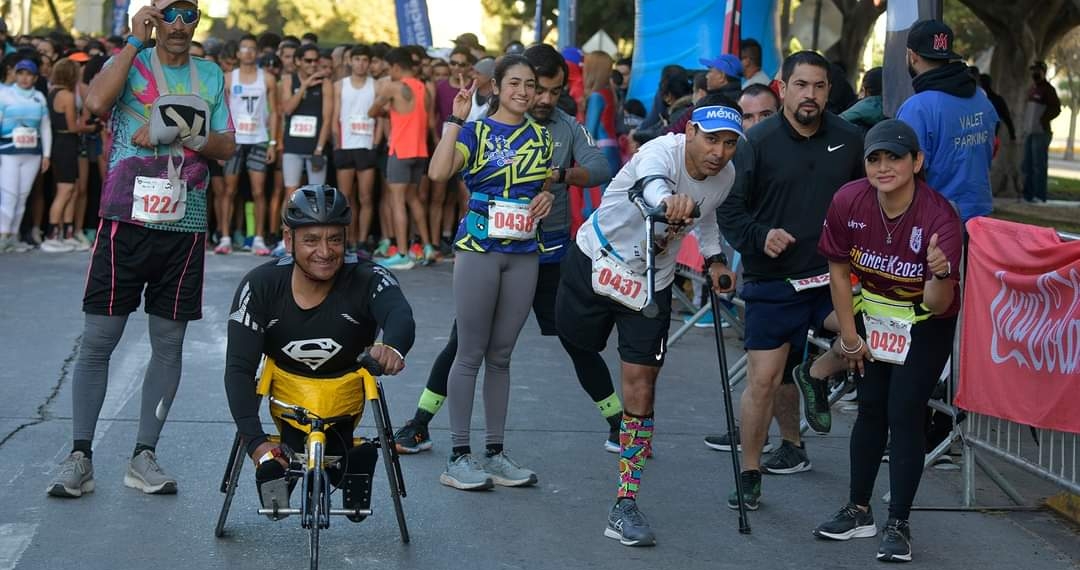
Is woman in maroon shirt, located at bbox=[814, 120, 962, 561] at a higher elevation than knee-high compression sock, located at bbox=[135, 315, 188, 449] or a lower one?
higher

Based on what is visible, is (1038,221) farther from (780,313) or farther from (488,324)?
(488,324)

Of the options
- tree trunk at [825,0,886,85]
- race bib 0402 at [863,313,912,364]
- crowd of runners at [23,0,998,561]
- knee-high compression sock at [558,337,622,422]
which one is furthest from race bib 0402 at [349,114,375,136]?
tree trunk at [825,0,886,85]

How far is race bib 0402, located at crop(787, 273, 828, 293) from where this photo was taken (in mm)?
6914

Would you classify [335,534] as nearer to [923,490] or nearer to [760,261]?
[760,261]

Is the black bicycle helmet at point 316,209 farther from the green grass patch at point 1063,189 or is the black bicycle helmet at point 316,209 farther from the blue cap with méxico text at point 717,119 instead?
the green grass patch at point 1063,189

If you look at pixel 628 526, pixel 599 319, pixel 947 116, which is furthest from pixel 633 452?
pixel 947 116

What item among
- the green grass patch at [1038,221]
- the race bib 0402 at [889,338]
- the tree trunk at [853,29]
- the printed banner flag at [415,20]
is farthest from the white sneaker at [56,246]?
the tree trunk at [853,29]

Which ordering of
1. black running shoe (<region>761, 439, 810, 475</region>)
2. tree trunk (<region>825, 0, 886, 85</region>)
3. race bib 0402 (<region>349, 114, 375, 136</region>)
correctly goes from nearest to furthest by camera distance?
black running shoe (<region>761, 439, 810, 475</region>) < race bib 0402 (<region>349, 114, 375, 136</region>) < tree trunk (<region>825, 0, 886, 85</region>)

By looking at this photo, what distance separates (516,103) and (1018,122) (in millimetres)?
23657

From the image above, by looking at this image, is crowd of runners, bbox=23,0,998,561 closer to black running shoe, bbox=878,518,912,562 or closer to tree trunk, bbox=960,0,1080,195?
black running shoe, bbox=878,518,912,562

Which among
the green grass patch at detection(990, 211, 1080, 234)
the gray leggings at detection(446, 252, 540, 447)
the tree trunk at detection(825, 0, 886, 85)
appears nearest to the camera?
the gray leggings at detection(446, 252, 540, 447)

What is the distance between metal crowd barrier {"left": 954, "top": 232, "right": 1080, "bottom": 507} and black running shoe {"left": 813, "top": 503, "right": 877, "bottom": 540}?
0.80 m

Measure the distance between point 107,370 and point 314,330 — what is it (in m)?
1.64

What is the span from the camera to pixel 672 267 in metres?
6.43
